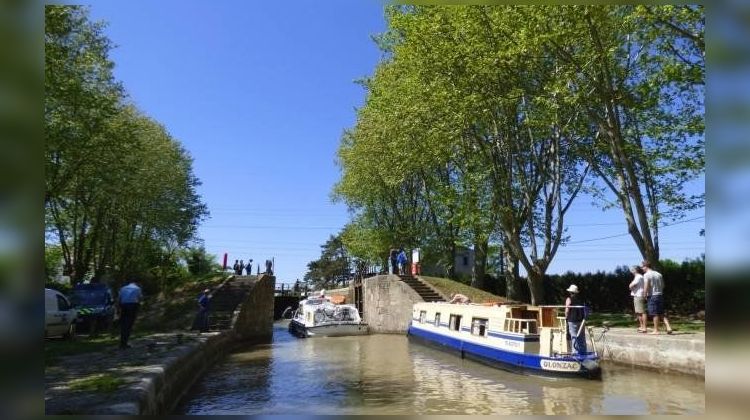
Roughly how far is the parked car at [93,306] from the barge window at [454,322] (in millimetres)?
13884

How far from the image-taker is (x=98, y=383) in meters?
9.05

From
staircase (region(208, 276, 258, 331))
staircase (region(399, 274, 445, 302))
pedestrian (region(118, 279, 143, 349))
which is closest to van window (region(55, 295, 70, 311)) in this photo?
pedestrian (region(118, 279, 143, 349))

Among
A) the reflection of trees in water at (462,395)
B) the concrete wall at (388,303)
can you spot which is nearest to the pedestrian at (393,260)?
the concrete wall at (388,303)

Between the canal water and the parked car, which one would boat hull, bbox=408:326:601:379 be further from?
the parked car

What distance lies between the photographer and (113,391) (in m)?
8.47

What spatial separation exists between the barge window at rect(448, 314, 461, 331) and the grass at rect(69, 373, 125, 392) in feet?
48.4

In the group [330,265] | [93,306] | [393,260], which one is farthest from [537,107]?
[330,265]

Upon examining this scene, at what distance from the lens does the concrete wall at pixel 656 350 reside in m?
13.5

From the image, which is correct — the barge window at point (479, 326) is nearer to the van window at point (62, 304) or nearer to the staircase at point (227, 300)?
the staircase at point (227, 300)

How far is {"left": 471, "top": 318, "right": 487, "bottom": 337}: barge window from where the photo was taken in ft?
65.0

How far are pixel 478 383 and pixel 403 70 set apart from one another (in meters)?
18.3

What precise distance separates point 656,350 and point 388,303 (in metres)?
19.4

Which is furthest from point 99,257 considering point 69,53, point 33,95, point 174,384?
point 33,95

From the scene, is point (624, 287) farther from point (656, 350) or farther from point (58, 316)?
point (58, 316)
